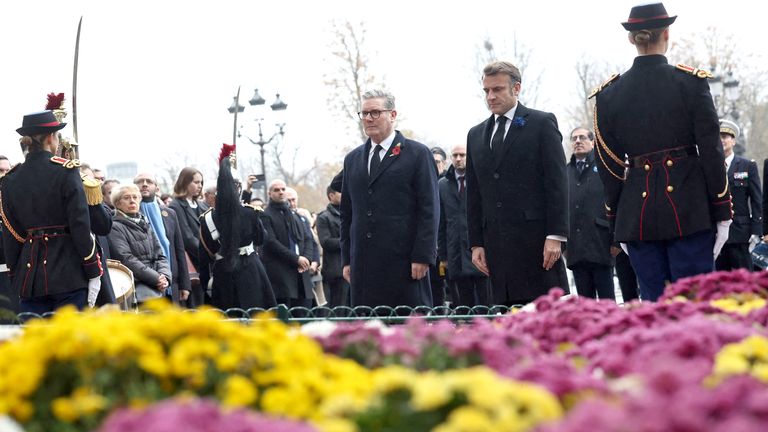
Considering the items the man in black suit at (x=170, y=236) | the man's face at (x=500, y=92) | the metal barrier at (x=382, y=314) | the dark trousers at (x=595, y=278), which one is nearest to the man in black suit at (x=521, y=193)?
the man's face at (x=500, y=92)

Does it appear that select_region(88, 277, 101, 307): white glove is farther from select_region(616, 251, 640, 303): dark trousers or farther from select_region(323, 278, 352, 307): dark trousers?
select_region(323, 278, 352, 307): dark trousers

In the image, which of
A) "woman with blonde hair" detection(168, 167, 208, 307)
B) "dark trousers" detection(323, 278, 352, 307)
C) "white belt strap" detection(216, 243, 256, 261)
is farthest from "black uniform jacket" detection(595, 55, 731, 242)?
"dark trousers" detection(323, 278, 352, 307)

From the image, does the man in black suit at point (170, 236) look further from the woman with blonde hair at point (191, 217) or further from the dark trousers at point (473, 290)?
the dark trousers at point (473, 290)

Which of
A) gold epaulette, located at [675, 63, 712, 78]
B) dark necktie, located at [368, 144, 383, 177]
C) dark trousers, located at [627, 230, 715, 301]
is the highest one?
gold epaulette, located at [675, 63, 712, 78]

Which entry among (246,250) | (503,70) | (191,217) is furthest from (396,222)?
(191,217)

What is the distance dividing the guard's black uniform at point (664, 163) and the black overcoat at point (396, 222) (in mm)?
1473

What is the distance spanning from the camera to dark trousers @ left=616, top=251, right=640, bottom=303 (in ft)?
39.0

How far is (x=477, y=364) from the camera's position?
4.28 meters

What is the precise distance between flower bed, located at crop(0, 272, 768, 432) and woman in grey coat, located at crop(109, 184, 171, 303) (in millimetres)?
7935

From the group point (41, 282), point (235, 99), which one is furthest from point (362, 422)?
point (235, 99)

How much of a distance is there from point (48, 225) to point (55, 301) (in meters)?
0.60

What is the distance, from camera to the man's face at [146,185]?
45.8 ft

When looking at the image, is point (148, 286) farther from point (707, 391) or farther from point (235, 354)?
point (707, 391)

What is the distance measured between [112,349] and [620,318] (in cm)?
240
